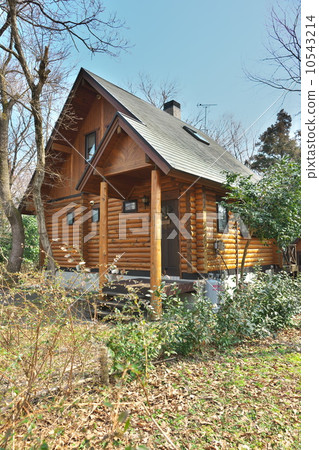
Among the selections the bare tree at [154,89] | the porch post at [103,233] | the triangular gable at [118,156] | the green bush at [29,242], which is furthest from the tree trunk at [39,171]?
the bare tree at [154,89]

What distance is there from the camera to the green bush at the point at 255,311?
5188 mm

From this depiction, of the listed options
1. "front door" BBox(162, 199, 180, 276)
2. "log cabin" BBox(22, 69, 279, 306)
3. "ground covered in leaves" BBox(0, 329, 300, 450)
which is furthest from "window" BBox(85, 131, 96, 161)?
"ground covered in leaves" BBox(0, 329, 300, 450)

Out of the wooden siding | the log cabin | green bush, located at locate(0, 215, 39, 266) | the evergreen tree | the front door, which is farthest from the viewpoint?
the evergreen tree

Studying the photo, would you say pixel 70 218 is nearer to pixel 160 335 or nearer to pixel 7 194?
pixel 7 194

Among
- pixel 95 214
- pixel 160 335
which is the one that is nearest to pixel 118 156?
pixel 95 214

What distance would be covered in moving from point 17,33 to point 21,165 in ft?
37.0

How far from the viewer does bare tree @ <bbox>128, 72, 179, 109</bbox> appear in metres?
25.8

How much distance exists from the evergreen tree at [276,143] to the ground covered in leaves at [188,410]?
23.5 m

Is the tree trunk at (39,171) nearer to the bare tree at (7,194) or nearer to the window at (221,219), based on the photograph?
the bare tree at (7,194)

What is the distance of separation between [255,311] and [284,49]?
5770 mm

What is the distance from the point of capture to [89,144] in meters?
13.0

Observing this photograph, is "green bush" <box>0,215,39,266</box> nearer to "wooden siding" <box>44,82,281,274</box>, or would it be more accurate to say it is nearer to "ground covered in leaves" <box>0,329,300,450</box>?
"wooden siding" <box>44,82,281,274</box>

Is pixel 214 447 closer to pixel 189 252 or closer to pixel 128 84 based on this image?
pixel 189 252

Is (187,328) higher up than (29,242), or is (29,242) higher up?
(29,242)
